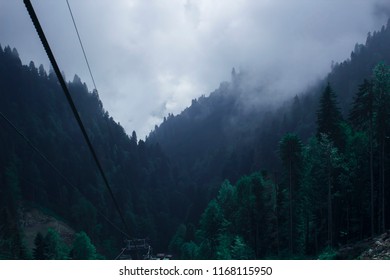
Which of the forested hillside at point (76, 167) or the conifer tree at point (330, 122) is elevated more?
the forested hillside at point (76, 167)

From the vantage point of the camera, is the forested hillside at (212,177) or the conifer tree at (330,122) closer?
the forested hillside at (212,177)

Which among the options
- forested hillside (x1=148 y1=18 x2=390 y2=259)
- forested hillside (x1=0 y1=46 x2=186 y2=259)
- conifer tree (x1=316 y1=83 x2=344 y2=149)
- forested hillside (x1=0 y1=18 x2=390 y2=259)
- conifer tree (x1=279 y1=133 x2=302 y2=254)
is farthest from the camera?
forested hillside (x1=0 y1=46 x2=186 y2=259)

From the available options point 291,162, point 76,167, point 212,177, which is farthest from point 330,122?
point 212,177

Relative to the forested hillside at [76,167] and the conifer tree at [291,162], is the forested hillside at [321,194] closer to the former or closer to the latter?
the conifer tree at [291,162]

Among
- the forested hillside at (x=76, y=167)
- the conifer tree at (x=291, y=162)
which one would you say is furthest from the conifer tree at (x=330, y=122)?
the forested hillside at (x=76, y=167)

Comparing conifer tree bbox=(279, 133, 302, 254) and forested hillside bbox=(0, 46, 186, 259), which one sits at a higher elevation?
forested hillside bbox=(0, 46, 186, 259)

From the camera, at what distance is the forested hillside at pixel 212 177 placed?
32.0 m

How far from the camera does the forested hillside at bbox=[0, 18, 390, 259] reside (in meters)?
32.0

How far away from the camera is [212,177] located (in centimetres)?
17850

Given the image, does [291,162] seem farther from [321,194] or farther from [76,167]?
[76,167]

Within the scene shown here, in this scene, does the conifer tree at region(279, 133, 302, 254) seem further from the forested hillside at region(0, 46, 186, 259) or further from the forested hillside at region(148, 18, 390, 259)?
the forested hillside at region(0, 46, 186, 259)

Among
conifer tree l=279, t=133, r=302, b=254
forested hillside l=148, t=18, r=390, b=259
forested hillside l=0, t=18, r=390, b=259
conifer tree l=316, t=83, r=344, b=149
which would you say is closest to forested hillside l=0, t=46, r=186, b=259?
forested hillside l=0, t=18, r=390, b=259

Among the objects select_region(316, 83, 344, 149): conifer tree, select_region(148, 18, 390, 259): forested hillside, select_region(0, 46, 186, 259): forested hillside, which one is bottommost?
select_region(148, 18, 390, 259): forested hillside
